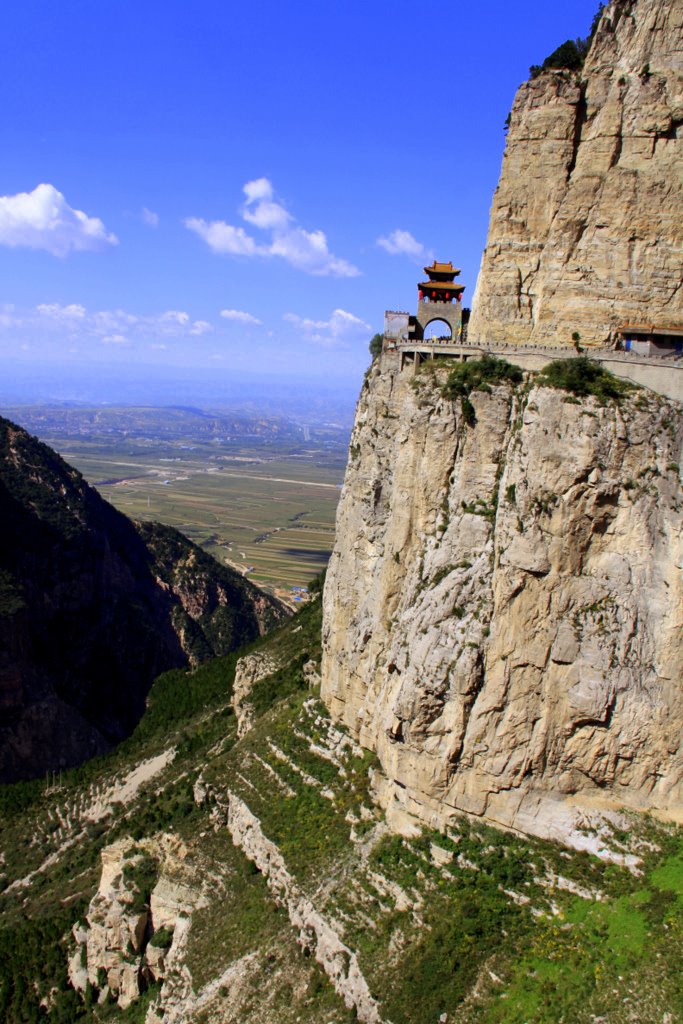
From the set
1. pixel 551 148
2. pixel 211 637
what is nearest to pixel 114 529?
pixel 211 637

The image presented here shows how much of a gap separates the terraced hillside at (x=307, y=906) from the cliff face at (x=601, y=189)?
17436 mm

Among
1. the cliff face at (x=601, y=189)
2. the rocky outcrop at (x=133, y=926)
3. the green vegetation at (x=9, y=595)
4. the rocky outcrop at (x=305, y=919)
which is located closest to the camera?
the rocky outcrop at (x=305, y=919)

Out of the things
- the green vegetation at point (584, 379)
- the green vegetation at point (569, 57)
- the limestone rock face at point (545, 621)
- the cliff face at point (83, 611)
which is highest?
the green vegetation at point (569, 57)

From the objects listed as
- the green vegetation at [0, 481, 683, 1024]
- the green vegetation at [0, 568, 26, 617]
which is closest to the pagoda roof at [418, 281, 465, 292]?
the green vegetation at [0, 481, 683, 1024]

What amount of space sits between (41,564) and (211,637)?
81.3 ft

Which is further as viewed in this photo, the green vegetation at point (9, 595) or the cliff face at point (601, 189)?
Result: the green vegetation at point (9, 595)

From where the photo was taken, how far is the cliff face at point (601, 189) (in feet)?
94.0

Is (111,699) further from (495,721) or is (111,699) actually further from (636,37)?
(636,37)

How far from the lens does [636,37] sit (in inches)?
1140

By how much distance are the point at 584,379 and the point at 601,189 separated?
25.6 feet

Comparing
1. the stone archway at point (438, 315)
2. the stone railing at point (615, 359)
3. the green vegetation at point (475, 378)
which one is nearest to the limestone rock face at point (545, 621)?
the green vegetation at point (475, 378)

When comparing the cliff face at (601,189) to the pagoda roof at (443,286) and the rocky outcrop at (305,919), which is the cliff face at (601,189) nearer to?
the pagoda roof at (443,286)

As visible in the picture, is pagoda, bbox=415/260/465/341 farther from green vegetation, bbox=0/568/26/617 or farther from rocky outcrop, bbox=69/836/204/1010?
green vegetation, bbox=0/568/26/617

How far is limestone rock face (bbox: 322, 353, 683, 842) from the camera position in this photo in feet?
82.2
